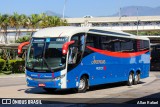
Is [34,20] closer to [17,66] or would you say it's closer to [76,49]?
[17,66]

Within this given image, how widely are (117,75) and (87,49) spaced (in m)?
4.28

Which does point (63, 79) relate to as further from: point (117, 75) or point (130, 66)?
point (130, 66)

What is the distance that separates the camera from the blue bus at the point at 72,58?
17312 millimetres


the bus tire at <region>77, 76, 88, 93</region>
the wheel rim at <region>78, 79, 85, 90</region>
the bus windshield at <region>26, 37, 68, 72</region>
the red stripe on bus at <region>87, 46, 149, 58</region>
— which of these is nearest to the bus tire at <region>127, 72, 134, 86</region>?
the red stripe on bus at <region>87, 46, 149, 58</region>

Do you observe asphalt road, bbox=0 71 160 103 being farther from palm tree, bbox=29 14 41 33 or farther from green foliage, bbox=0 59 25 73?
palm tree, bbox=29 14 41 33

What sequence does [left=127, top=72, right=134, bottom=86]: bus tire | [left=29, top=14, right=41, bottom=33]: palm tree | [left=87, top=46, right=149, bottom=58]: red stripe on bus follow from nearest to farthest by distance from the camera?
[left=87, top=46, right=149, bottom=58]: red stripe on bus < [left=127, top=72, right=134, bottom=86]: bus tire < [left=29, top=14, right=41, bottom=33]: palm tree

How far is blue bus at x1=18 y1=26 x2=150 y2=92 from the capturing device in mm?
17312

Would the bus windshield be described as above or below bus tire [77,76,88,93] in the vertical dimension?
above

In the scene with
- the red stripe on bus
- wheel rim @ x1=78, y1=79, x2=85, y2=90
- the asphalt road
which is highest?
the red stripe on bus

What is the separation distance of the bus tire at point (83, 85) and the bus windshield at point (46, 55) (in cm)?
185

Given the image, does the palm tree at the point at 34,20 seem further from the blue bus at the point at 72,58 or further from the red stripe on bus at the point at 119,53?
the blue bus at the point at 72,58

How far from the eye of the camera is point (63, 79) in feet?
56.7

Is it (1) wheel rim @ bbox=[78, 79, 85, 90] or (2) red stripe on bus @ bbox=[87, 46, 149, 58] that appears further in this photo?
(2) red stripe on bus @ bbox=[87, 46, 149, 58]

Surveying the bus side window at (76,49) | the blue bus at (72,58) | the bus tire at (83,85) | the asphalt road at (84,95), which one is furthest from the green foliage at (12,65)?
the bus side window at (76,49)
